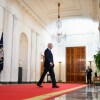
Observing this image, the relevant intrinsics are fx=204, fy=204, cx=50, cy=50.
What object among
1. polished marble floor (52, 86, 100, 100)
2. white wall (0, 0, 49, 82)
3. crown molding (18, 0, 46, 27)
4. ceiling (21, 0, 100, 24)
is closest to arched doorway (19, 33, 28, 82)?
white wall (0, 0, 49, 82)

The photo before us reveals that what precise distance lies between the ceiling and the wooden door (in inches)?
182

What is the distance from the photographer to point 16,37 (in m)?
11.5

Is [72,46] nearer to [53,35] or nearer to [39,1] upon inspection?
[53,35]

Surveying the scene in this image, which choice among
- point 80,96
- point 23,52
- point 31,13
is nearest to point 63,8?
point 31,13

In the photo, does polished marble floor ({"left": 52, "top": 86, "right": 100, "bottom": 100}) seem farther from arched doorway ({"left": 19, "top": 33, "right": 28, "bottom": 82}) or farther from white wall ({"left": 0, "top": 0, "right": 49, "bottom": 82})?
arched doorway ({"left": 19, "top": 33, "right": 28, "bottom": 82})

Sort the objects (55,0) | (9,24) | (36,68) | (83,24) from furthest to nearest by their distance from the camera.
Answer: (83,24), (36,68), (55,0), (9,24)

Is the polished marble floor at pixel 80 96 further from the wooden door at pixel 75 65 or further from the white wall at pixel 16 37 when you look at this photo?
the wooden door at pixel 75 65

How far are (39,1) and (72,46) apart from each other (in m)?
7.82

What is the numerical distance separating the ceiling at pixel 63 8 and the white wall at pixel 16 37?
57 centimetres

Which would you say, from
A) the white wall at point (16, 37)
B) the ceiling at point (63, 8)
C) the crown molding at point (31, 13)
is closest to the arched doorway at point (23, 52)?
the white wall at point (16, 37)

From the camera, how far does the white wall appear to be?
10.3 metres

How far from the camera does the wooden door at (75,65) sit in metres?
18.7

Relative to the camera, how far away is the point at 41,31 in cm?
1620

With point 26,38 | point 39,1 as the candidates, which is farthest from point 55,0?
point 26,38
